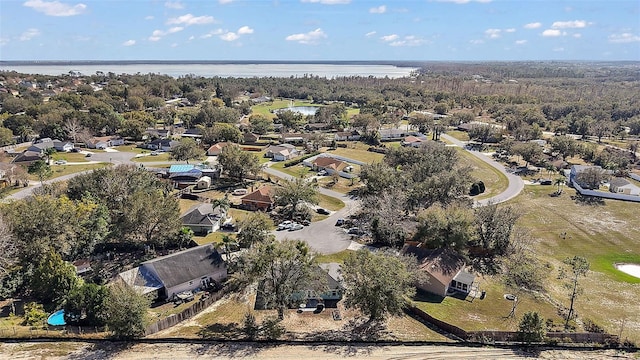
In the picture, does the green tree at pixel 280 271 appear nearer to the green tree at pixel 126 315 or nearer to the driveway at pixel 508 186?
the green tree at pixel 126 315

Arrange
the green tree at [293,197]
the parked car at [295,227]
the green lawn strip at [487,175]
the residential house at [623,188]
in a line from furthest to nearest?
1. the green lawn strip at [487,175]
2. the residential house at [623,188]
3. the green tree at [293,197]
4. the parked car at [295,227]

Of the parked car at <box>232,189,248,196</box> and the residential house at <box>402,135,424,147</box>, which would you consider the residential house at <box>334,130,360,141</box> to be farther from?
the parked car at <box>232,189,248,196</box>

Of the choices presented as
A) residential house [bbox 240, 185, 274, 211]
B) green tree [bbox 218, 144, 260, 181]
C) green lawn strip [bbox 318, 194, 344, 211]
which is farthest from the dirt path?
green tree [bbox 218, 144, 260, 181]

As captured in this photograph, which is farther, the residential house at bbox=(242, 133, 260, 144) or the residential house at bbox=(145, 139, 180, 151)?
the residential house at bbox=(242, 133, 260, 144)

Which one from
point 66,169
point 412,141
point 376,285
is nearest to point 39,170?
point 66,169

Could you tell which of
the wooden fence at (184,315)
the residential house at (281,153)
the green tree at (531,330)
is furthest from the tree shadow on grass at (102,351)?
the residential house at (281,153)

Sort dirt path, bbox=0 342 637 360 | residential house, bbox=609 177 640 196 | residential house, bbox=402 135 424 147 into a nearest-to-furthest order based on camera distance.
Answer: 1. dirt path, bbox=0 342 637 360
2. residential house, bbox=609 177 640 196
3. residential house, bbox=402 135 424 147

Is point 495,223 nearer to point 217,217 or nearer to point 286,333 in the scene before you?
point 286,333
